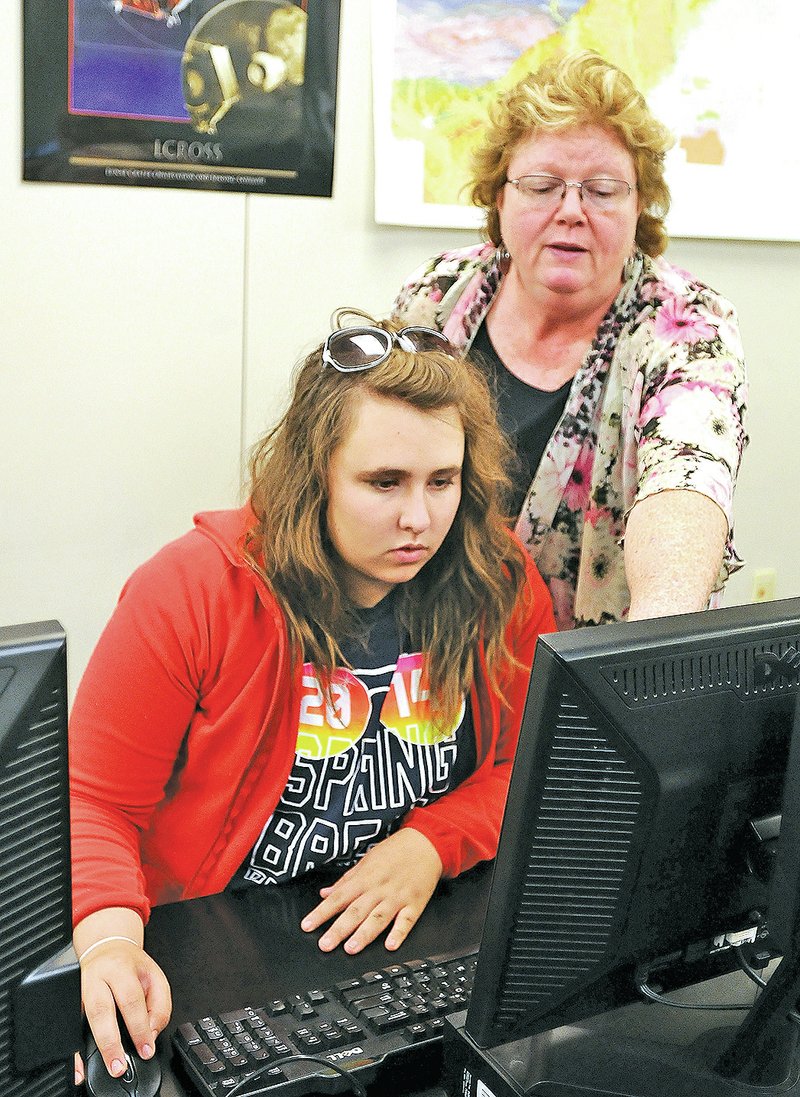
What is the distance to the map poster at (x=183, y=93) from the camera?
2.04m

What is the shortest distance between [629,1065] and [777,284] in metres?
2.37

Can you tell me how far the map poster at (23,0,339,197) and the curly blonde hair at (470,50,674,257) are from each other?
0.76 m

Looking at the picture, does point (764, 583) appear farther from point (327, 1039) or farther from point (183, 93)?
point (327, 1039)

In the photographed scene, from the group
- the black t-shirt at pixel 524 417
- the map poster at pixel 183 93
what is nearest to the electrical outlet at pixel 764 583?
the map poster at pixel 183 93

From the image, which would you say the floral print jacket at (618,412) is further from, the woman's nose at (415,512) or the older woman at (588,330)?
the woman's nose at (415,512)

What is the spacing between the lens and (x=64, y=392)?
2.20 meters

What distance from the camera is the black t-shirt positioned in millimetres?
1574

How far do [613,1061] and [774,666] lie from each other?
11.8 inches

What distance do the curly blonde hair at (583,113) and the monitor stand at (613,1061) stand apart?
1.03 meters

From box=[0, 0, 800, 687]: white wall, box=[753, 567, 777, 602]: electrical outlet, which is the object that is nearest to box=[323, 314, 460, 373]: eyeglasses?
box=[0, 0, 800, 687]: white wall

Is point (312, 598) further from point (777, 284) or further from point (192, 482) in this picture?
point (777, 284)

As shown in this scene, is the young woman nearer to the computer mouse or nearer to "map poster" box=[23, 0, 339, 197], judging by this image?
the computer mouse

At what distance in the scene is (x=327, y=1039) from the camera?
0.91 m

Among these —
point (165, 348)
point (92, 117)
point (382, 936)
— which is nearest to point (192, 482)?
point (165, 348)
